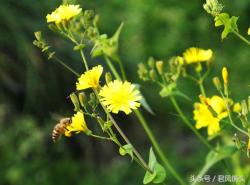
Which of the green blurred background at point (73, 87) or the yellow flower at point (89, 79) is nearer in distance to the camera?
the yellow flower at point (89, 79)

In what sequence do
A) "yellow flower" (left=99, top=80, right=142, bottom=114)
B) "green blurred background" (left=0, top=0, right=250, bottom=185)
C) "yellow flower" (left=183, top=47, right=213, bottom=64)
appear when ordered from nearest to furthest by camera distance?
"yellow flower" (left=99, top=80, right=142, bottom=114)
"yellow flower" (left=183, top=47, right=213, bottom=64)
"green blurred background" (left=0, top=0, right=250, bottom=185)

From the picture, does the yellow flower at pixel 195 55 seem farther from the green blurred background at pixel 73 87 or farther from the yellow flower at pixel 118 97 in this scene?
the green blurred background at pixel 73 87

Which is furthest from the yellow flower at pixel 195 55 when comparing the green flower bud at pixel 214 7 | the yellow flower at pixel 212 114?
the green flower bud at pixel 214 7

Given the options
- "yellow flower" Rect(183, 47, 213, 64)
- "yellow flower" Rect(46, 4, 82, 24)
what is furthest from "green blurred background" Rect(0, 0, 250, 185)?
"yellow flower" Rect(46, 4, 82, 24)

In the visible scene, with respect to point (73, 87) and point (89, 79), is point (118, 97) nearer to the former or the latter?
point (89, 79)

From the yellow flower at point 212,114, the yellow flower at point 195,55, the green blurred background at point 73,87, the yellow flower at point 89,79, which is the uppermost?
the green blurred background at point 73,87

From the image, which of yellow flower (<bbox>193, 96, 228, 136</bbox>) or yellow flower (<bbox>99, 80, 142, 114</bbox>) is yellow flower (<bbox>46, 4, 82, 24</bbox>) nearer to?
yellow flower (<bbox>99, 80, 142, 114</bbox>)

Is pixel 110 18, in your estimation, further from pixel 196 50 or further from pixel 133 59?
pixel 196 50
